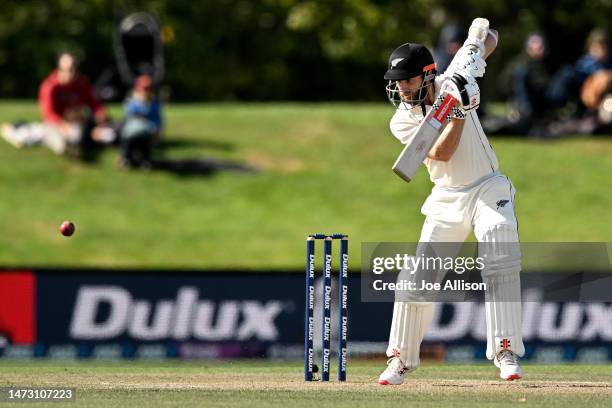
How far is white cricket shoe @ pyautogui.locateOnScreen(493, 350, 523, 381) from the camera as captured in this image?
793cm

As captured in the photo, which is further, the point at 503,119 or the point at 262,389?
the point at 503,119

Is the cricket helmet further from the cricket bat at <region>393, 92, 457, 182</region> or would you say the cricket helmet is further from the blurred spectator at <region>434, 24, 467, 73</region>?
the blurred spectator at <region>434, 24, 467, 73</region>

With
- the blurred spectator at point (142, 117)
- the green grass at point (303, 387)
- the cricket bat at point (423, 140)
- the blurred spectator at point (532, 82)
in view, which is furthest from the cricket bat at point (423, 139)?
the blurred spectator at point (532, 82)

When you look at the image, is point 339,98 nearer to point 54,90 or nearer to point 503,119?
point 503,119

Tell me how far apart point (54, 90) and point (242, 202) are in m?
2.65

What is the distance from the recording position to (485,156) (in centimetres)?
807

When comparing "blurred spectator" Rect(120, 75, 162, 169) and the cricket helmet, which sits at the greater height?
"blurred spectator" Rect(120, 75, 162, 169)

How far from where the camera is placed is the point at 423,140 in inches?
305

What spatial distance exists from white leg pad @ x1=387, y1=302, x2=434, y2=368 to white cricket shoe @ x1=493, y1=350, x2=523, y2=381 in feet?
1.52

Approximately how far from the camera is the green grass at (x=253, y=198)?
16875mm

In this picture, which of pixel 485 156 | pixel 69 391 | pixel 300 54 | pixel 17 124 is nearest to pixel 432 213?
pixel 485 156

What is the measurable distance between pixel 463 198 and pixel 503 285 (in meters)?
0.53

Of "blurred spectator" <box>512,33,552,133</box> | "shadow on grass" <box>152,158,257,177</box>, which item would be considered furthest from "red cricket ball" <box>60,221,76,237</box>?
"blurred spectator" <box>512,33,552,133</box>
